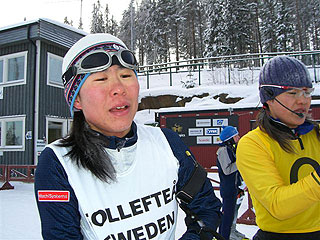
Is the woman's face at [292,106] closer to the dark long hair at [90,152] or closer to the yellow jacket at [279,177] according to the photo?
the yellow jacket at [279,177]

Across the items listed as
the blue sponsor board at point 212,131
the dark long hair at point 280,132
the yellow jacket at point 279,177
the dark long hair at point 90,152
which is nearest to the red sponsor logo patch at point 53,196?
the dark long hair at point 90,152

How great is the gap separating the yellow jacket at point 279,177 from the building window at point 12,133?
12.4m

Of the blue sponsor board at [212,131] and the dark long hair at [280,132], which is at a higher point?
the blue sponsor board at [212,131]

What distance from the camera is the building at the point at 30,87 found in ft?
39.4

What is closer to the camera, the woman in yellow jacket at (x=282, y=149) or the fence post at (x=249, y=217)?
the woman in yellow jacket at (x=282, y=149)

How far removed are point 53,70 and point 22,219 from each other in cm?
897

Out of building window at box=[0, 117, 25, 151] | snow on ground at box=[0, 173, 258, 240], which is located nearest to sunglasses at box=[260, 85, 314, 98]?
snow on ground at box=[0, 173, 258, 240]

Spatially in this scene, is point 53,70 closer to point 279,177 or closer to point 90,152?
point 90,152

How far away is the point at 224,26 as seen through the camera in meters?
33.8

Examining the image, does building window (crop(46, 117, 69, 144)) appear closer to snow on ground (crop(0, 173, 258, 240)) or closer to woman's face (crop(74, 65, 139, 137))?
snow on ground (crop(0, 173, 258, 240))

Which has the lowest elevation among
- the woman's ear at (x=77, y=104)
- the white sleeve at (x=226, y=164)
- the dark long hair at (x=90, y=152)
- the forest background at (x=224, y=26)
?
the white sleeve at (x=226, y=164)

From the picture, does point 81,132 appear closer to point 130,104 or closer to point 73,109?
point 73,109

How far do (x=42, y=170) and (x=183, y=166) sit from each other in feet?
2.26

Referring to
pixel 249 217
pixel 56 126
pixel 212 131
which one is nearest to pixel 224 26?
pixel 212 131
